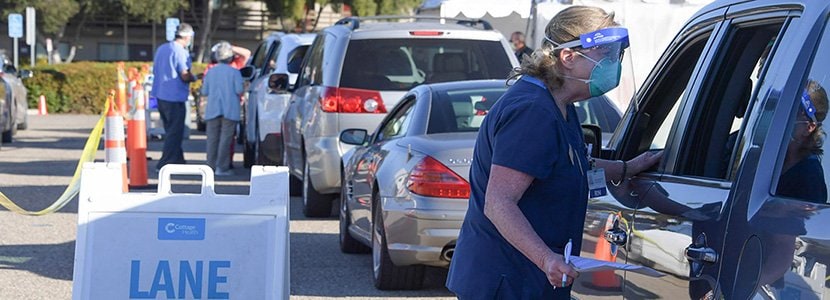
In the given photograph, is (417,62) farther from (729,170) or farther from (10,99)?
(10,99)

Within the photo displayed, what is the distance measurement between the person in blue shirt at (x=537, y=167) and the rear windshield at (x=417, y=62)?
794cm

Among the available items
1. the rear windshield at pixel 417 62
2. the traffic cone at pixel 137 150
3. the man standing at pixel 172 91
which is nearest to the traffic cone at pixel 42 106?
the man standing at pixel 172 91

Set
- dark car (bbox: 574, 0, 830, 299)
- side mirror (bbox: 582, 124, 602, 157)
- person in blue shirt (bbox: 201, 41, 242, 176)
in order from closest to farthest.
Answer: dark car (bbox: 574, 0, 830, 299), side mirror (bbox: 582, 124, 602, 157), person in blue shirt (bbox: 201, 41, 242, 176)

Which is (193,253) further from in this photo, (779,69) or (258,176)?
(779,69)

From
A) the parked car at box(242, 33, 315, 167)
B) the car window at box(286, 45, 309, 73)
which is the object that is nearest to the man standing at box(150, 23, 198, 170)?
the parked car at box(242, 33, 315, 167)

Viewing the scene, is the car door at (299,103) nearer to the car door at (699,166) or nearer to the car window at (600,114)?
the car window at (600,114)

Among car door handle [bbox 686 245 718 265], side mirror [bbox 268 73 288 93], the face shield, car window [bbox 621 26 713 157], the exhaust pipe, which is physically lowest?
side mirror [bbox 268 73 288 93]

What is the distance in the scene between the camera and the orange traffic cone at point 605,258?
4.27 metres

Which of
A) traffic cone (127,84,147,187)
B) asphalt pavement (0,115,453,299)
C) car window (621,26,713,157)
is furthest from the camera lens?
traffic cone (127,84,147,187)

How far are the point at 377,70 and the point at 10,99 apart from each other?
38.2 feet

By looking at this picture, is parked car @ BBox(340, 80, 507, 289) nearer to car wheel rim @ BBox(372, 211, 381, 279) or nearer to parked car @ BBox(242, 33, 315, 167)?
car wheel rim @ BBox(372, 211, 381, 279)

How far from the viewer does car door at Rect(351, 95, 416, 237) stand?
9195 millimetres

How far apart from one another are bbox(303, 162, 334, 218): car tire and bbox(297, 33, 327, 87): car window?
0.85m

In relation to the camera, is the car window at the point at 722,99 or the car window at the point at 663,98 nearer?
the car window at the point at 722,99
